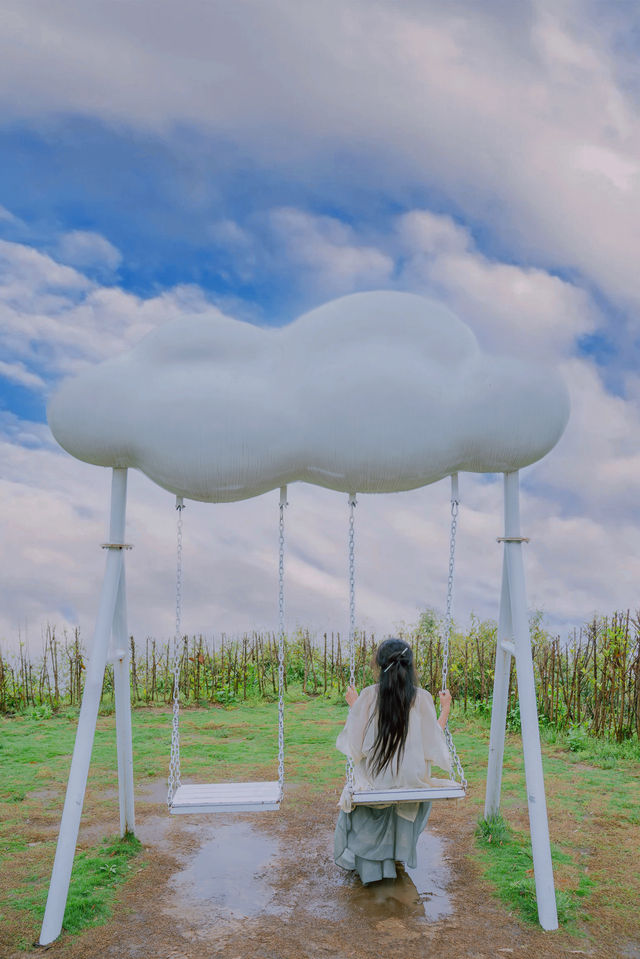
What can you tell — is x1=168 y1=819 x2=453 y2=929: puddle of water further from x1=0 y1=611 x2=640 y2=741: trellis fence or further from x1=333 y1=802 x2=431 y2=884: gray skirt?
x1=0 y1=611 x2=640 y2=741: trellis fence

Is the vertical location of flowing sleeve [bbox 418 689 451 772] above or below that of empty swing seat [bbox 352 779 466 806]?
A: above

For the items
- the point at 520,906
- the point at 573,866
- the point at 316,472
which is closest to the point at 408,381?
the point at 316,472

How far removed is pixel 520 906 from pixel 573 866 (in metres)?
0.83

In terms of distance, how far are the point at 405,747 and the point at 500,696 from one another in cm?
92

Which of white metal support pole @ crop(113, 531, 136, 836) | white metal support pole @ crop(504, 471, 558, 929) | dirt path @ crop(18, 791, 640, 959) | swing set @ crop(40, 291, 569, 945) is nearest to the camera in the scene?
dirt path @ crop(18, 791, 640, 959)

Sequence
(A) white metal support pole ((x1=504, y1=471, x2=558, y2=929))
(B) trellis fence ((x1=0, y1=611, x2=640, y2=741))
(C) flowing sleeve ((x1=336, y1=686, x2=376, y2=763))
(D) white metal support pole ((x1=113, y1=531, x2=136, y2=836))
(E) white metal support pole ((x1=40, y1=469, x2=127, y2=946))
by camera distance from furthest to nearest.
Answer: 1. (B) trellis fence ((x1=0, y1=611, x2=640, y2=741))
2. (D) white metal support pole ((x1=113, y1=531, x2=136, y2=836))
3. (C) flowing sleeve ((x1=336, y1=686, x2=376, y2=763))
4. (A) white metal support pole ((x1=504, y1=471, x2=558, y2=929))
5. (E) white metal support pole ((x1=40, y1=469, x2=127, y2=946))

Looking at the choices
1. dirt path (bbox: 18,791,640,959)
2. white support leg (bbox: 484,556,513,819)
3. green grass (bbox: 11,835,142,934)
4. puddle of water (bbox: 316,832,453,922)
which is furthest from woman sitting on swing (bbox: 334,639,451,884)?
green grass (bbox: 11,835,142,934)

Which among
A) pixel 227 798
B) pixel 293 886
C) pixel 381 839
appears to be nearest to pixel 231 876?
pixel 293 886

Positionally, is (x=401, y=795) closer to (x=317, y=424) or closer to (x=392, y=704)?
(x=392, y=704)

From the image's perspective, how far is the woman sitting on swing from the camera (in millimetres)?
3957

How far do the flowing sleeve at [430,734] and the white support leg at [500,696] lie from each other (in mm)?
565

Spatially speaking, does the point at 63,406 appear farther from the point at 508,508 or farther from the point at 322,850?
the point at 322,850

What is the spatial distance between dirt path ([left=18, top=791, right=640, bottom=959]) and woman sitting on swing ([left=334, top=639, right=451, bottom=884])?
24cm

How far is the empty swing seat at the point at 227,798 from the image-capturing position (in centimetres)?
386
